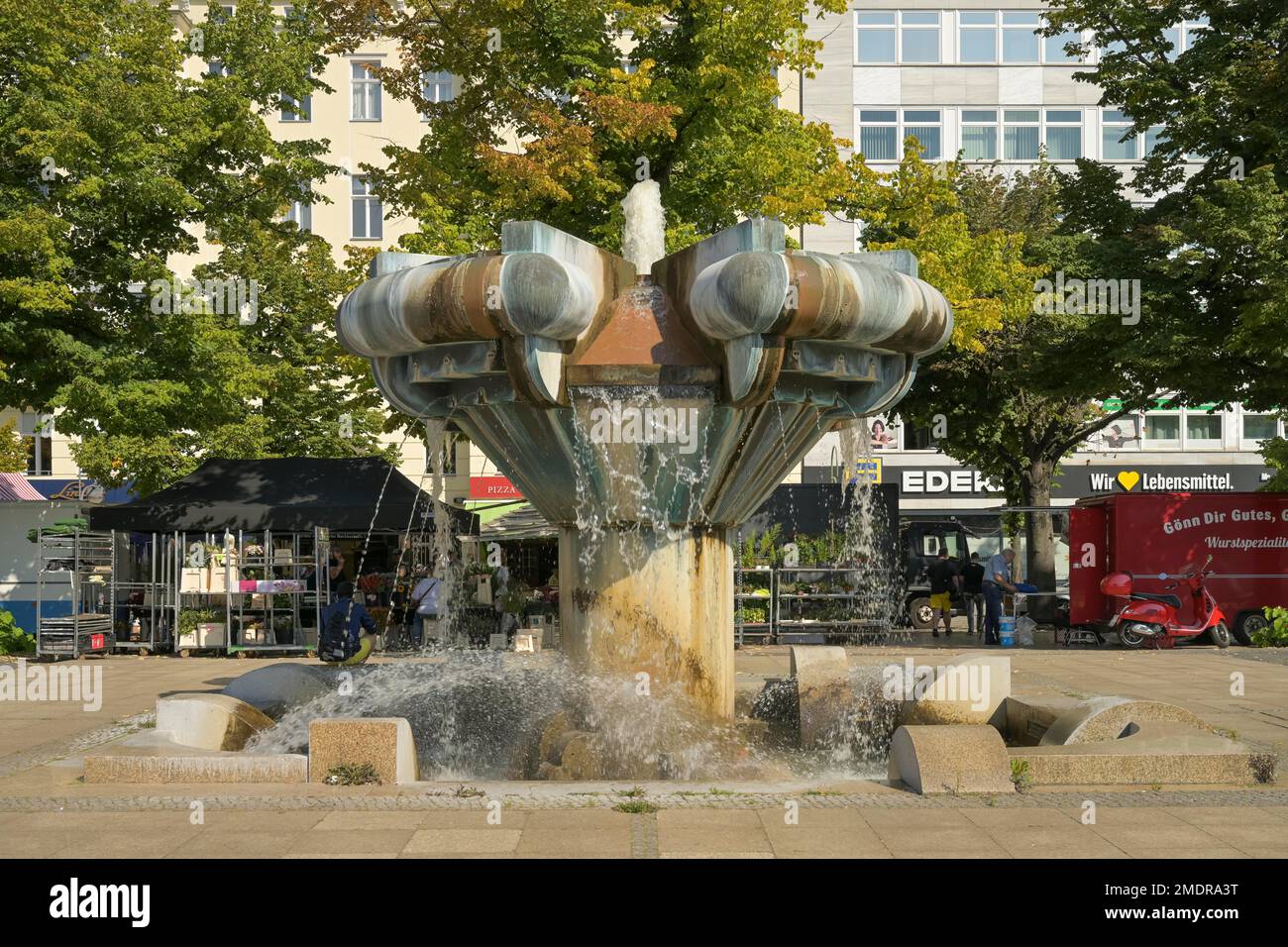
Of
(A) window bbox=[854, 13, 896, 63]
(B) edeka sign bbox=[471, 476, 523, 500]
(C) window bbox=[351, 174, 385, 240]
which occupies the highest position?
(A) window bbox=[854, 13, 896, 63]

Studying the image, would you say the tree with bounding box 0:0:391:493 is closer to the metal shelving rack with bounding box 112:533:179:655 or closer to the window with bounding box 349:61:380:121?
the metal shelving rack with bounding box 112:533:179:655

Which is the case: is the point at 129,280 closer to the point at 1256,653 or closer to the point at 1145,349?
the point at 1145,349

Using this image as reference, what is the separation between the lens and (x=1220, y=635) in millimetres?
20969

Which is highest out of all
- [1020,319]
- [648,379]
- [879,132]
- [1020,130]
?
[1020,130]

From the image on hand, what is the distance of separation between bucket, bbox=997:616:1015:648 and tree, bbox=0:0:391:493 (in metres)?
11.3

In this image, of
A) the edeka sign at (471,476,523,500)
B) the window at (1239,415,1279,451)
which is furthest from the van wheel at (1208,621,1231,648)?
the window at (1239,415,1279,451)

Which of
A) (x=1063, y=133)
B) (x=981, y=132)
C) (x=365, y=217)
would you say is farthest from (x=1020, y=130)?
(x=365, y=217)

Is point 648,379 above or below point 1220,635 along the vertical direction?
above

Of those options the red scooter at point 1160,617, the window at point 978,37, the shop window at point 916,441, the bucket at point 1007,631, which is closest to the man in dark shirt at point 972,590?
the bucket at point 1007,631

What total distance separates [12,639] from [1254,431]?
119 feet

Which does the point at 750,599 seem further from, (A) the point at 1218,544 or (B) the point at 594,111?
(B) the point at 594,111

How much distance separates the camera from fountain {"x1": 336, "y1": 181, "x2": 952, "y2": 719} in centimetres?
819

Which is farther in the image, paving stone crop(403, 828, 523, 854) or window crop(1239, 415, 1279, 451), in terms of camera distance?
window crop(1239, 415, 1279, 451)

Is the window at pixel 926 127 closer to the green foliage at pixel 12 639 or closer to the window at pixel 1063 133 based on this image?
the window at pixel 1063 133
